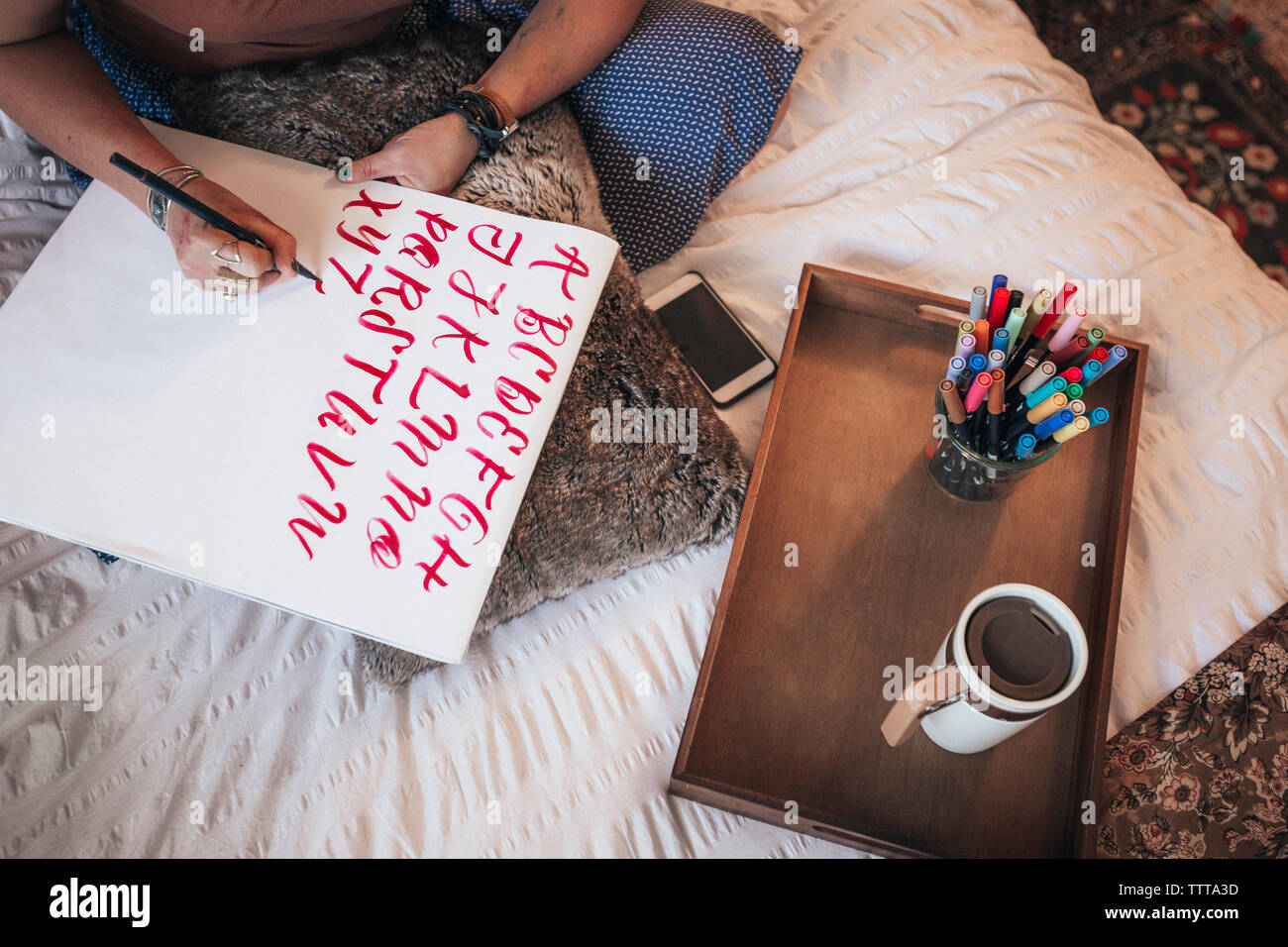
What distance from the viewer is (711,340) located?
774 mm


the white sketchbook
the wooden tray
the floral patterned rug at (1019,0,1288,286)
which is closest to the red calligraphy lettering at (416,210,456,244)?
the white sketchbook

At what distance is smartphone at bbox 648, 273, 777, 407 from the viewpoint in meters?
0.76

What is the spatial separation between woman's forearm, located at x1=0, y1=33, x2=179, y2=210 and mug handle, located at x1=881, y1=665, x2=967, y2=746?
75 centimetres

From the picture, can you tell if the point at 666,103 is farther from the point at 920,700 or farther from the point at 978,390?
the point at 920,700

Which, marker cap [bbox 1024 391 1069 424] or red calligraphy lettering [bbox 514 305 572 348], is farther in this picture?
red calligraphy lettering [bbox 514 305 572 348]

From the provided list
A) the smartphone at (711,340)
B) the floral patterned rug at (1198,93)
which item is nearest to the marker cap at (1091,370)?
the smartphone at (711,340)

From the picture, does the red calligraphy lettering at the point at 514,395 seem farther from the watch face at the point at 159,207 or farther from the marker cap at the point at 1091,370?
the marker cap at the point at 1091,370

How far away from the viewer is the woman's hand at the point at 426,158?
673mm

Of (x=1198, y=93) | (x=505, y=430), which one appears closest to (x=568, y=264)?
(x=505, y=430)

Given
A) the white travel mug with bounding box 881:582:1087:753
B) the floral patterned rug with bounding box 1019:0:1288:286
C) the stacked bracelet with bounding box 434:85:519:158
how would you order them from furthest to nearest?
the floral patterned rug with bounding box 1019:0:1288:286 → the stacked bracelet with bounding box 434:85:519:158 → the white travel mug with bounding box 881:582:1087:753

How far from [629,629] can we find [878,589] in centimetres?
22

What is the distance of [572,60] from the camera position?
0.74 metres

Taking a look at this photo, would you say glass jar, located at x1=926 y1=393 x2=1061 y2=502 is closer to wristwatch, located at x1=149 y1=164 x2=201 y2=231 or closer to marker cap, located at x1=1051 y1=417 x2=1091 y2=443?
marker cap, located at x1=1051 y1=417 x2=1091 y2=443
